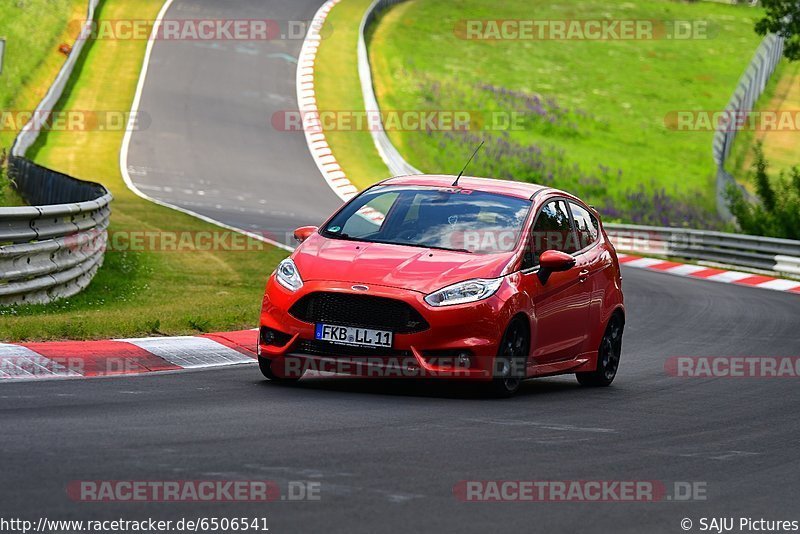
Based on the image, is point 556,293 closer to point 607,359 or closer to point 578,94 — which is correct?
point 607,359

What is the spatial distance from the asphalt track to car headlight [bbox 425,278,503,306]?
0.73 m

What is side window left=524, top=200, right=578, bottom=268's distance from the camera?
36.5ft

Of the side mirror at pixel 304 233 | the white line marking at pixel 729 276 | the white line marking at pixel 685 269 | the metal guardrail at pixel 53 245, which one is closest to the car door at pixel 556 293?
the side mirror at pixel 304 233

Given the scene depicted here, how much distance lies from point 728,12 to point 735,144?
2519 cm

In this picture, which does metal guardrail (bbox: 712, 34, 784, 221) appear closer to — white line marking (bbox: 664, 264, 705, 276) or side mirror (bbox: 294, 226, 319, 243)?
white line marking (bbox: 664, 264, 705, 276)

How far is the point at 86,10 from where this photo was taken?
174 feet

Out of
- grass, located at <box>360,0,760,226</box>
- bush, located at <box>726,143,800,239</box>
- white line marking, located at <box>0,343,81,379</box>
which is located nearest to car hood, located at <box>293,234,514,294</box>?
white line marking, located at <box>0,343,81,379</box>

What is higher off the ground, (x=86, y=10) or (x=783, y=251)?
(x=86, y=10)

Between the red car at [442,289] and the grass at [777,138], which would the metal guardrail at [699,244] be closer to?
the grass at [777,138]

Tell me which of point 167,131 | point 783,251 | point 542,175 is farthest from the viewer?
point 542,175

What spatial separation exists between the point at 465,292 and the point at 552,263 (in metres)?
1.04

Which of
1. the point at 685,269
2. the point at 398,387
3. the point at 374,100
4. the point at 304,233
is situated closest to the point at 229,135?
the point at 374,100

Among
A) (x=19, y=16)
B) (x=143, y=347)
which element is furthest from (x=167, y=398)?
(x=19, y=16)

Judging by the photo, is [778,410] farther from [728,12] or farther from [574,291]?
[728,12]
